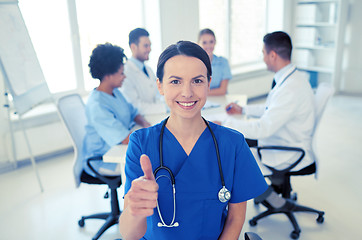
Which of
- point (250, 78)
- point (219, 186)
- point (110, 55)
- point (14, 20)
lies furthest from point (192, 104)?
point (250, 78)

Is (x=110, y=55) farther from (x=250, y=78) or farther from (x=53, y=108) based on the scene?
(x=250, y=78)

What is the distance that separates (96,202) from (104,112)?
3.44 feet

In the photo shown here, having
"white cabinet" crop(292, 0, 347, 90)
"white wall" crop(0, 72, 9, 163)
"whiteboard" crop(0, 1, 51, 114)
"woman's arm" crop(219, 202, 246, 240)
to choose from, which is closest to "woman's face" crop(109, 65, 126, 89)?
"whiteboard" crop(0, 1, 51, 114)

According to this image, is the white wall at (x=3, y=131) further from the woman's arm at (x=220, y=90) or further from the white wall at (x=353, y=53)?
the white wall at (x=353, y=53)

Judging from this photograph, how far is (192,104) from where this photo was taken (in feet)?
4.03

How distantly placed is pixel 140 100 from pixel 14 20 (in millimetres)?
1271

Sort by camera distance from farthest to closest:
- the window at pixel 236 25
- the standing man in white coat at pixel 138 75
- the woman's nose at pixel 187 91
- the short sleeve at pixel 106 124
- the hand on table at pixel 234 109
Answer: the window at pixel 236 25, the standing man in white coat at pixel 138 75, the hand on table at pixel 234 109, the short sleeve at pixel 106 124, the woman's nose at pixel 187 91

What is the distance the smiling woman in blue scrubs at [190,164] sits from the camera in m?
1.21

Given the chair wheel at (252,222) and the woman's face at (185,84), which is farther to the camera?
the chair wheel at (252,222)

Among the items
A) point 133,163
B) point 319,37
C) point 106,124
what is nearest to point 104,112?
point 106,124

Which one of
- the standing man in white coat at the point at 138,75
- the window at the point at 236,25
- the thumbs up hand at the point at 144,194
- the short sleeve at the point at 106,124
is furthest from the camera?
the window at the point at 236,25

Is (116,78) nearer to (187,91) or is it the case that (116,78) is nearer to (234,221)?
(187,91)

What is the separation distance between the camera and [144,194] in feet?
3.16

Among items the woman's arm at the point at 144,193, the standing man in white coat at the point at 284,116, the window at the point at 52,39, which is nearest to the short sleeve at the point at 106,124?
the standing man in white coat at the point at 284,116
